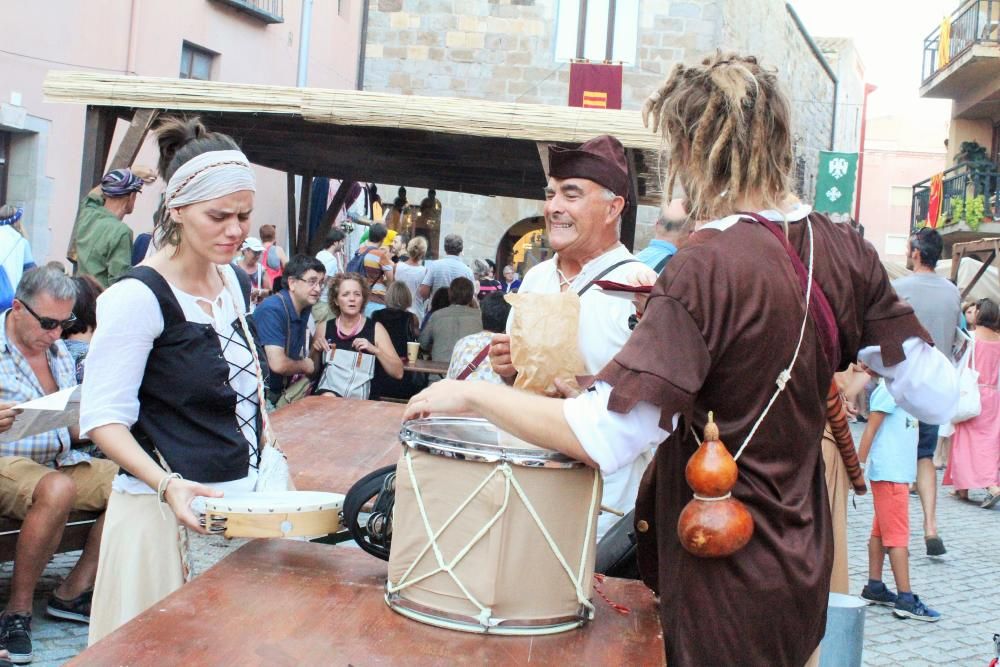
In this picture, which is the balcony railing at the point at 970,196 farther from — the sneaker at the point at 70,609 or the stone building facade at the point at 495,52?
the sneaker at the point at 70,609

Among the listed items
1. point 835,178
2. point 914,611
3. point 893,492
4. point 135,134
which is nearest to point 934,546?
point 914,611

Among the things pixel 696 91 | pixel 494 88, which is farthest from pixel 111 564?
Result: pixel 494 88

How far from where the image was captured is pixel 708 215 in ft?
6.90

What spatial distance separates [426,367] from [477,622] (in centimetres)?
627

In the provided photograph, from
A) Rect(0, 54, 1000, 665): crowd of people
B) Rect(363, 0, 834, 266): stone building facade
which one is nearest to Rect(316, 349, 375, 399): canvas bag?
Rect(0, 54, 1000, 665): crowd of people

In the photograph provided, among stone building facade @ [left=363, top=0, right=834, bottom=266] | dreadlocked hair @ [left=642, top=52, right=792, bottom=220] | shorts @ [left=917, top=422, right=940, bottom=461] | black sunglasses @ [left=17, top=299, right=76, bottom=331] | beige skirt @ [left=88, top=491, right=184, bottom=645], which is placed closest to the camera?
dreadlocked hair @ [left=642, top=52, right=792, bottom=220]

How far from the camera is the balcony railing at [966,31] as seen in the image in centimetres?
2152

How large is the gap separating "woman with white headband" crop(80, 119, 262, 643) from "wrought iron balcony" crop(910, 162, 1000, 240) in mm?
20678

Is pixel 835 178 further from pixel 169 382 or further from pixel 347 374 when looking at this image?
pixel 169 382

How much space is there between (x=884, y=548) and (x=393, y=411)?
2.66 meters

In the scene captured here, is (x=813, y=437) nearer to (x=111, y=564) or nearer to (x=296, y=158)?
(x=111, y=564)

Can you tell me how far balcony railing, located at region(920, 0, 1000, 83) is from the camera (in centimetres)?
2152

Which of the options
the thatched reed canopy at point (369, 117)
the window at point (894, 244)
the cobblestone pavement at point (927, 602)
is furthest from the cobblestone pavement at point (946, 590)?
the window at point (894, 244)

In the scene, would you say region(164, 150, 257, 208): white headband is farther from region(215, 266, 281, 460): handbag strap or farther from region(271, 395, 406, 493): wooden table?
region(271, 395, 406, 493): wooden table
